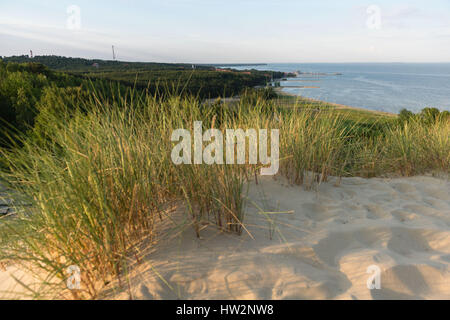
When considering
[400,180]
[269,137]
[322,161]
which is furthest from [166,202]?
[400,180]

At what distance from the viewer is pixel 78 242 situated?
1.61 m

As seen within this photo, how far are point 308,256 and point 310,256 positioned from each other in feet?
0.05

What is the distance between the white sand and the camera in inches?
59.4

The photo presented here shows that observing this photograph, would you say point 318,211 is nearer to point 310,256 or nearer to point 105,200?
point 310,256

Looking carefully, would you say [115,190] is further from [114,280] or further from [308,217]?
[308,217]

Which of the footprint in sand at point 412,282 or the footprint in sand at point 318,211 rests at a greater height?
the footprint in sand at point 318,211

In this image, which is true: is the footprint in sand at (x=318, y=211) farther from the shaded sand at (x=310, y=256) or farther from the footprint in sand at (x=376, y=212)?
the footprint in sand at (x=376, y=212)

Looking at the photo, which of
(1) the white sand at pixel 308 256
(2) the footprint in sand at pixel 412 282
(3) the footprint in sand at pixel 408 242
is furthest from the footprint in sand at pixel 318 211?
(2) the footprint in sand at pixel 412 282

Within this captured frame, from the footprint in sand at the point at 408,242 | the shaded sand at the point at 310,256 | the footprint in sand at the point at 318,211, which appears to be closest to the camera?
the shaded sand at the point at 310,256

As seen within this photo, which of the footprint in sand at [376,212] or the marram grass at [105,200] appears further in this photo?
the footprint in sand at [376,212]

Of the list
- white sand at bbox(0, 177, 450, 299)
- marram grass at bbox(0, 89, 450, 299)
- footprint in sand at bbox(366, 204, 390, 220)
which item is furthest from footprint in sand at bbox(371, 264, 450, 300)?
marram grass at bbox(0, 89, 450, 299)

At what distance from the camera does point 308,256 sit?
5.96ft

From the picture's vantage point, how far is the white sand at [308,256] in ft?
4.95
